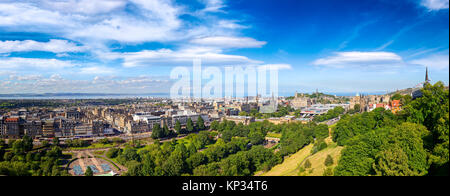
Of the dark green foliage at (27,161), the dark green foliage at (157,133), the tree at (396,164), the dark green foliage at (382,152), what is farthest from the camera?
the dark green foliage at (157,133)

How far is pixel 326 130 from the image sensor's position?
16641 mm

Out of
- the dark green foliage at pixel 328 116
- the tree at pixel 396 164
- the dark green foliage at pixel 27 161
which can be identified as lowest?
the dark green foliage at pixel 27 161

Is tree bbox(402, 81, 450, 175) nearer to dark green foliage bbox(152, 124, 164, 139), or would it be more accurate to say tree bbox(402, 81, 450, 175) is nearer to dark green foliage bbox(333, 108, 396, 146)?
dark green foliage bbox(333, 108, 396, 146)

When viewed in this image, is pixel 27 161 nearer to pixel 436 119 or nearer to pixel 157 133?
pixel 157 133

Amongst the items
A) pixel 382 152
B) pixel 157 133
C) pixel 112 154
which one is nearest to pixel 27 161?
pixel 112 154

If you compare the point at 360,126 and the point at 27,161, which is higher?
the point at 360,126

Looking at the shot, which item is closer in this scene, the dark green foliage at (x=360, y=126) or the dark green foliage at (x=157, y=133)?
the dark green foliage at (x=360, y=126)

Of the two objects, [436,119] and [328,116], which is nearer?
[436,119]

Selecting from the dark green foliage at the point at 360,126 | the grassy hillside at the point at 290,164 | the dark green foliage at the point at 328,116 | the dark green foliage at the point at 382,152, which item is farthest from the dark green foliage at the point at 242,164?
the dark green foliage at the point at 328,116

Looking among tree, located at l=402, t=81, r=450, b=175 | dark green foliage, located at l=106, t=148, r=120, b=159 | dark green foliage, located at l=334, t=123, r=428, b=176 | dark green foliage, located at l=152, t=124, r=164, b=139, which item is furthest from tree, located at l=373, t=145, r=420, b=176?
dark green foliage, located at l=152, t=124, r=164, b=139

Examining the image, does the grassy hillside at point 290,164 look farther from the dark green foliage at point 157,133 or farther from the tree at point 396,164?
the dark green foliage at point 157,133
